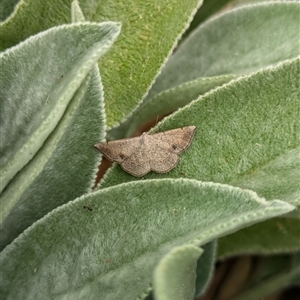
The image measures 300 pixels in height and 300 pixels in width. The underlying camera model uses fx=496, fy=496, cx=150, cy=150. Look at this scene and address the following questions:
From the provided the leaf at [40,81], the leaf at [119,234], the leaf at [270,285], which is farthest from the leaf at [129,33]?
the leaf at [270,285]

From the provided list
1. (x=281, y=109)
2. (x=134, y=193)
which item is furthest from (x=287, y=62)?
(x=134, y=193)

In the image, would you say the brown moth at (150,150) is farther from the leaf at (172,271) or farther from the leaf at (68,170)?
the leaf at (172,271)

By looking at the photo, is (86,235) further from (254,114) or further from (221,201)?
(254,114)

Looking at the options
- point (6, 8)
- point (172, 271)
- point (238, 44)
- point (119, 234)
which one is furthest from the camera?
point (238, 44)

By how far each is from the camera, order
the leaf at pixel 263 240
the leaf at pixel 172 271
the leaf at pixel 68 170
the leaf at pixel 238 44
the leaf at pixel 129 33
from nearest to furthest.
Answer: the leaf at pixel 172 271 → the leaf at pixel 68 170 → the leaf at pixel 129 33 → the leaf at pixel 238 44 → the leaf at pixel 263 240

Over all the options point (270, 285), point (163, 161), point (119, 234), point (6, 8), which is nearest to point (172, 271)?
point (119, 234)

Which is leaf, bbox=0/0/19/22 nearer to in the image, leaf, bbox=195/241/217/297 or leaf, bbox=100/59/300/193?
leaf, bbox=100/59/300/193

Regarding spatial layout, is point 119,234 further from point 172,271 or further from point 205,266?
point 205,266
